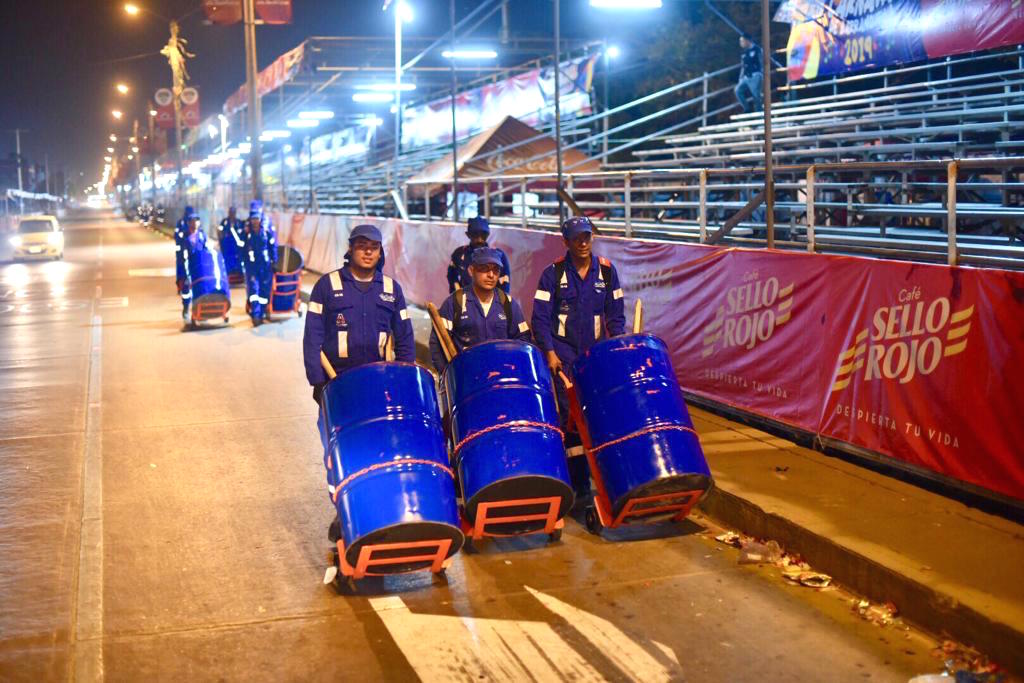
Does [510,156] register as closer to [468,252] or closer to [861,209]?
[861,209]

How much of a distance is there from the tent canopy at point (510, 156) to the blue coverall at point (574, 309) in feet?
62.5

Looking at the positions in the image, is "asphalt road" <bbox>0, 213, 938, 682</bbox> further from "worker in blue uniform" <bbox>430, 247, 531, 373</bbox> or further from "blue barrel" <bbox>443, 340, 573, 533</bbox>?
"worker in blue uniform" <bbox>430, 247, 531, 373</bbox>

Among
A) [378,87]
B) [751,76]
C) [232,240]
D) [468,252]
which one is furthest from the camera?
[378,87]

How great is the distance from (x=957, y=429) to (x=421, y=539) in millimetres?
3339

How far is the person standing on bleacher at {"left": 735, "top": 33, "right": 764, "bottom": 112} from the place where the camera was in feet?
67.6

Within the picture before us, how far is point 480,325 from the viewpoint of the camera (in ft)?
24.0

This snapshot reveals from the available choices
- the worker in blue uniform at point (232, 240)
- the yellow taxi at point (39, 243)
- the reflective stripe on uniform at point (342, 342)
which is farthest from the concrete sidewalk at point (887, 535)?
the yellow taxi at point (39, 243)

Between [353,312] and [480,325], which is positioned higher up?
[353,312]

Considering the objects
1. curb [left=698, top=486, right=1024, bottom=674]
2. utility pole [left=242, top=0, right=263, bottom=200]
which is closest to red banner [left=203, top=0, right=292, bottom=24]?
utility pole [left=242, top=0, right=263, bottom=200]

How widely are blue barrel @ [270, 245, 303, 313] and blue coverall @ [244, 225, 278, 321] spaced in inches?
3.9

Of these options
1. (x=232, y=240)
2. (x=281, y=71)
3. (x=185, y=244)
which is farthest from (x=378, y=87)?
(x=185, y=244)

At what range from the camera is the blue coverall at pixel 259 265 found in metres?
17.9

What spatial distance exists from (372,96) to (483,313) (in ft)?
124

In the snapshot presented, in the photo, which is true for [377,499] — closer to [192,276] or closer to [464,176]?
[192,276]
